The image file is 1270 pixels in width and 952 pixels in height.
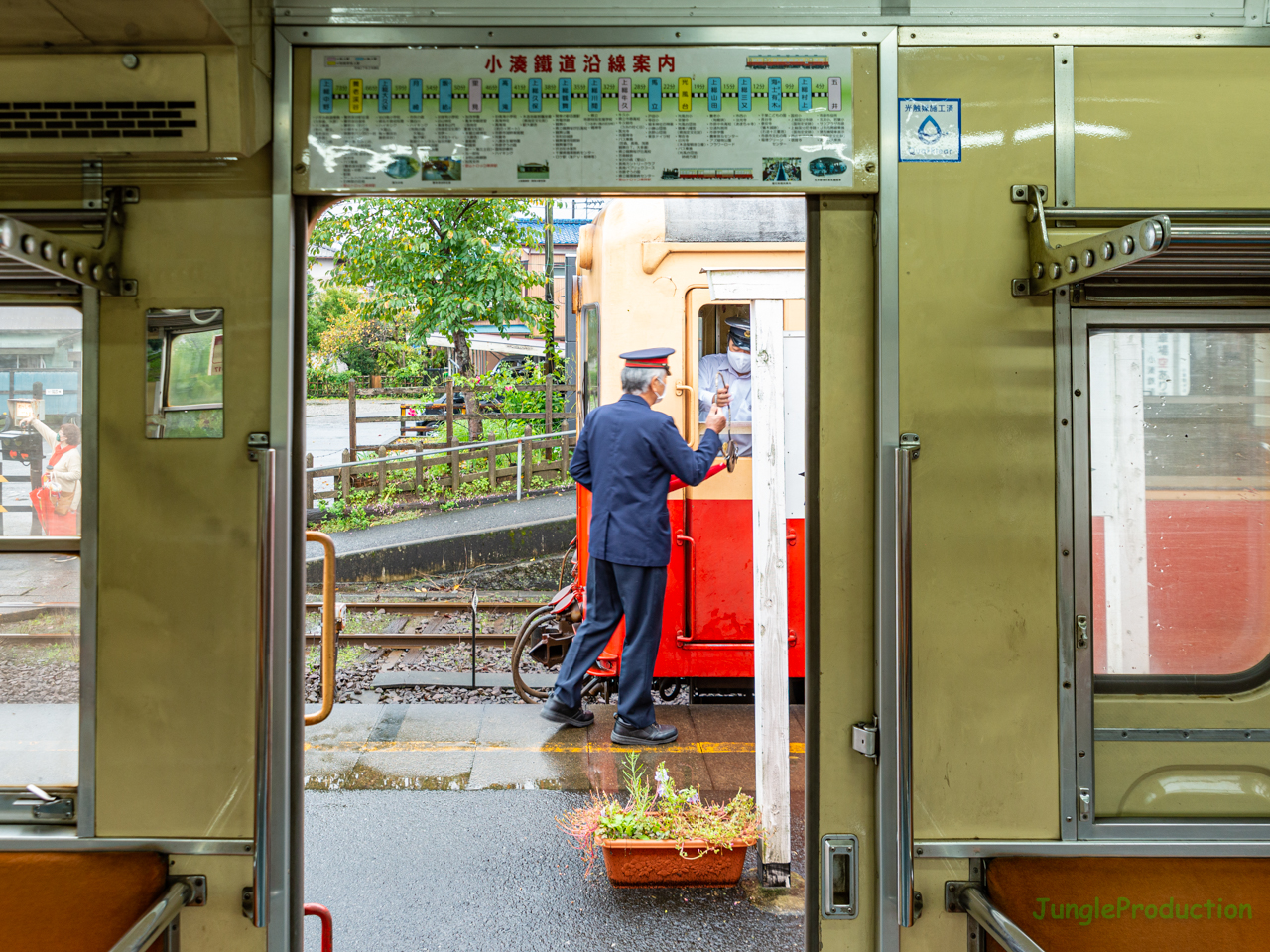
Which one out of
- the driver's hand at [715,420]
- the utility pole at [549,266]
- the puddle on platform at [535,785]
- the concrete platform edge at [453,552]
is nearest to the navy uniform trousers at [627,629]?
the puddle on platform at [535,785]

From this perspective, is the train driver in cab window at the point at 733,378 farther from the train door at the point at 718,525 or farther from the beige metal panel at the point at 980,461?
the beige metal panel at the point at 980,461

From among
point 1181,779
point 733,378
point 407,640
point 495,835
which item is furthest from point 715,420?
point 407,640

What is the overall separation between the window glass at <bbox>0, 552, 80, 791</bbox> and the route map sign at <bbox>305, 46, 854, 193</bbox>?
1191 mm

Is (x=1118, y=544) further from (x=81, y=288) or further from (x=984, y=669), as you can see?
(x=81, y=288)

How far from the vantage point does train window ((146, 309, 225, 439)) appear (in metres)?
2.25

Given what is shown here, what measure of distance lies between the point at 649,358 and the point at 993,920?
11.4 feet

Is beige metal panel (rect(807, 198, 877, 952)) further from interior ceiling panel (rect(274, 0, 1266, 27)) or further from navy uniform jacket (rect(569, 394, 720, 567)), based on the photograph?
navy uniform jacket (rect(569, 394, 720, 567))

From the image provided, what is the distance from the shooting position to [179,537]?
2.26 metres

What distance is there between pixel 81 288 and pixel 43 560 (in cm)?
68

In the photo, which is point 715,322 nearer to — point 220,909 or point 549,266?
point 220,909

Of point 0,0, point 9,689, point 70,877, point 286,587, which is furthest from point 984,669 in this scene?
point 0,0

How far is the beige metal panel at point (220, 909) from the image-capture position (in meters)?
2.28

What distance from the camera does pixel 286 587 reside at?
7.37 feet

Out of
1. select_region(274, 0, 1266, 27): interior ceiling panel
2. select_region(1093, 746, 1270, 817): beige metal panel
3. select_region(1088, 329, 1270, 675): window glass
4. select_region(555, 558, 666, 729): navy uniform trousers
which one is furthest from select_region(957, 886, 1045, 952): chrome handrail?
select_region(555, 558, 666, 729): navy uniform trousers
